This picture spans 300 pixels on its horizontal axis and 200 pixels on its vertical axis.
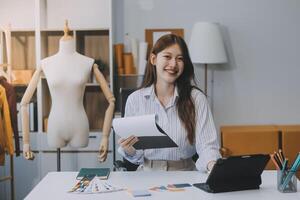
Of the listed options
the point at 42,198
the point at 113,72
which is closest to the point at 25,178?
the point at 113,72

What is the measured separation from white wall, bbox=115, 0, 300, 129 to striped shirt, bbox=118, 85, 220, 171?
7.05ft

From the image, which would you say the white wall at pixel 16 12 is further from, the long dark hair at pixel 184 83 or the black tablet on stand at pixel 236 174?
the black tablet on stand at pixel 236 174

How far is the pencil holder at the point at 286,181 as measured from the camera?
1.95 metres

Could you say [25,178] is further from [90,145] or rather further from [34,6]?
[34,6]

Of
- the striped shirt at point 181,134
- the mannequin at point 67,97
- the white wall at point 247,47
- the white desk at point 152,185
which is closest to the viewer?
the white desk at point 152,185

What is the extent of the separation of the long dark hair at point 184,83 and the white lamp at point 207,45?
5.66ft

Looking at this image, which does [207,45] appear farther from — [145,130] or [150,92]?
[145,130]

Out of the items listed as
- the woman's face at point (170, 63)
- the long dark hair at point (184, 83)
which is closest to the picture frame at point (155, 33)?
the long dark hair at point (184, 83)

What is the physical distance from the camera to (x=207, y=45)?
Result: 420 cm

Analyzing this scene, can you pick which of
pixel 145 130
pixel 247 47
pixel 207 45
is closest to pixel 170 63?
pixel 145 130

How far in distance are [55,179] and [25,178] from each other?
234 centimetres

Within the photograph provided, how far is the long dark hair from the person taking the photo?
2.38 metres

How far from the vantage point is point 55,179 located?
85.3 inches

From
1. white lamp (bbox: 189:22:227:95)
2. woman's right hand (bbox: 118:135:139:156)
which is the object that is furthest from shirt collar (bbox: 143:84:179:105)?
white lamp (bbox: 189:22:227:95)
